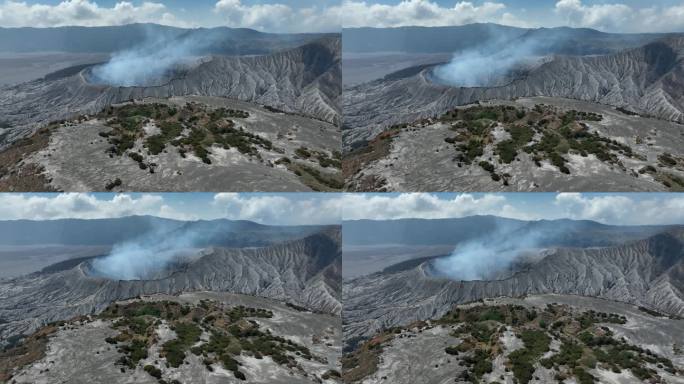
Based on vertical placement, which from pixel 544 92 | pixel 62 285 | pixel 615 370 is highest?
pixel 544 92

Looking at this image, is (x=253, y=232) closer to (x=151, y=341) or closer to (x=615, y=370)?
(x=151, y=341)

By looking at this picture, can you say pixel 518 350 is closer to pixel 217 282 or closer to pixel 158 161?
pixel 158 161

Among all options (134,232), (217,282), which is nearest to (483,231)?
(217,282)

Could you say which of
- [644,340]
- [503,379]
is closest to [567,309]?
[644,340]

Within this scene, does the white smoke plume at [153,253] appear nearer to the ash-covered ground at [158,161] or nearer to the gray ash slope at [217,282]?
the gray ash slope at [217,282]

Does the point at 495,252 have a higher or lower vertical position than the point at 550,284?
higher

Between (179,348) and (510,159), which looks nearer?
(179,348)

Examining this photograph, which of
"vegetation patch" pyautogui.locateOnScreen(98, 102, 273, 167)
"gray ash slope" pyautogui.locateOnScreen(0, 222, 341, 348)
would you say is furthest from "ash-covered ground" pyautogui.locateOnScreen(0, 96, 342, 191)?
"gray ash slope" pyautogui.locateOnScreen(0, 222, 341, 348)

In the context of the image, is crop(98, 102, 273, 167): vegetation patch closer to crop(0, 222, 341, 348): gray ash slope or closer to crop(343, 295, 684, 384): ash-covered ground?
crop(0, 222, 341, 348): gray ash slope
